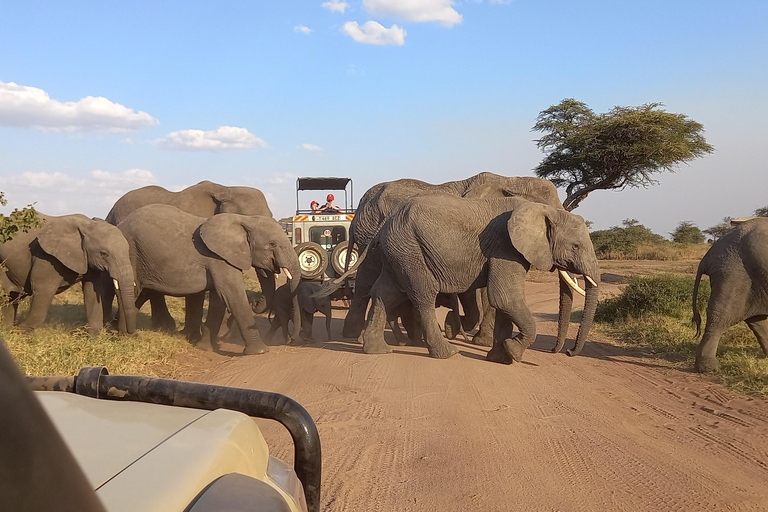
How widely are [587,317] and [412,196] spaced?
3.89 meters

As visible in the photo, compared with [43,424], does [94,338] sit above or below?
below

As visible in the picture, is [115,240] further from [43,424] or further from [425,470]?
[43,424]

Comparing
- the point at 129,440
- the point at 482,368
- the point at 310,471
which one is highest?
the point at 129,440

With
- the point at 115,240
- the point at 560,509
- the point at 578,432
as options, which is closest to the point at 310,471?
the point at 560,509

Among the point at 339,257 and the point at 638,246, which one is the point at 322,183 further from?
the point at 638,246

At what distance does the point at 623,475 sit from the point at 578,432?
0.93m

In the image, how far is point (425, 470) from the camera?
4.25 m

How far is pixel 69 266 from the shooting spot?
8836mm

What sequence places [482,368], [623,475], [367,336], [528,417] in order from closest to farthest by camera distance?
[623,475] → [528,417] → [482,368] → [367,336]

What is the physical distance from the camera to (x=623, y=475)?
4152mm

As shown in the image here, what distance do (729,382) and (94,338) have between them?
7.58 m

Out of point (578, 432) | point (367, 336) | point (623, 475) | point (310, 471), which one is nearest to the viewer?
point (310, 471)

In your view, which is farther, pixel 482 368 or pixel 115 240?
pixel 115 240

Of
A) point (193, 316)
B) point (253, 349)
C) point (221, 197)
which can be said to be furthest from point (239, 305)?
point (221, 197)
